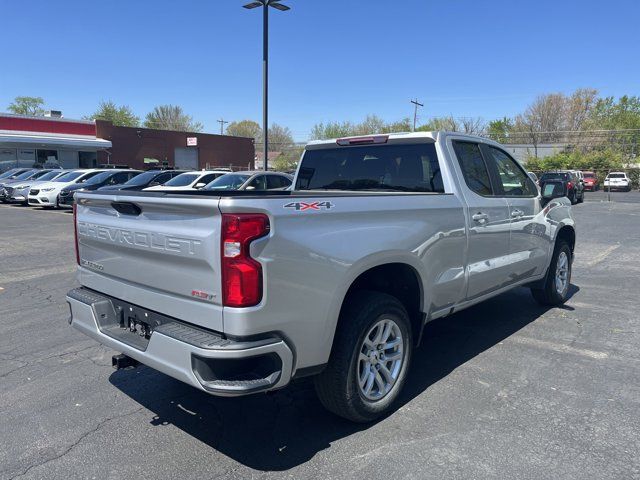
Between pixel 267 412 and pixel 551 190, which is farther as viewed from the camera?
pixel 551 190

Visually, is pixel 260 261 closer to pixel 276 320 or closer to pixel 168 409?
pixel 276 320

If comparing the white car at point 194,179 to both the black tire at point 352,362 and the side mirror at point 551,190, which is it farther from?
the black tire at point 352,362

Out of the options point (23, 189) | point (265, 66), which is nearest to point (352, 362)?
point (265, 66)

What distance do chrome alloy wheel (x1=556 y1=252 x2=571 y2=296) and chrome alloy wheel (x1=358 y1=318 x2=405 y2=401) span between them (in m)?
3.55

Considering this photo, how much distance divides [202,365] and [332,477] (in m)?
1.00

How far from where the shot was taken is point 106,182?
65.9ft

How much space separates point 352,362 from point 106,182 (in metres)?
19.1

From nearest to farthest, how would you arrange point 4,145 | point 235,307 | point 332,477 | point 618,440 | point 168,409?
point 235,307 → point 332,477 → point 618,440 → point 168,409 → point 4,145

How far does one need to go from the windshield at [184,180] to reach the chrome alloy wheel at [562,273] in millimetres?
13947

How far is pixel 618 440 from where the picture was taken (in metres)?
3.31

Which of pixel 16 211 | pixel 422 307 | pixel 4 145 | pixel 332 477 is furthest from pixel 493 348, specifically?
pixel 4 145

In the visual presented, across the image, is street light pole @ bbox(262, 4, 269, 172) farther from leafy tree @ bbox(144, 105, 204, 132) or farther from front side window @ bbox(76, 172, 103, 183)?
leafy tree @ bbox(144, 105, 204, 132)

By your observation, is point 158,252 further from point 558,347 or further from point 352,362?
point 558,347

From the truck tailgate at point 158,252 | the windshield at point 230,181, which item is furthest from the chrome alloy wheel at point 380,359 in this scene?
the windshield at point 230,181
